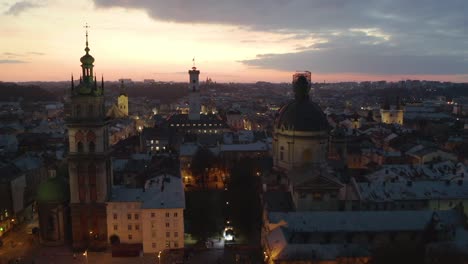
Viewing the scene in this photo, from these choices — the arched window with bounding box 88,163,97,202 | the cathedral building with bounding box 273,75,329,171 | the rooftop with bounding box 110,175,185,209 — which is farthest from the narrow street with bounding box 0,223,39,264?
the cathedral building with bounding box 273,75,329,171

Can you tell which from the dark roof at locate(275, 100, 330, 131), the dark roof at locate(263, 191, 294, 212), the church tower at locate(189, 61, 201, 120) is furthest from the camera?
the church tower at locate(189, 61, 201, 120)

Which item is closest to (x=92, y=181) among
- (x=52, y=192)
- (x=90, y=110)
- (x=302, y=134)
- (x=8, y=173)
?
(x=52, y=192)

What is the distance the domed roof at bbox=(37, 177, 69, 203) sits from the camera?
164ft

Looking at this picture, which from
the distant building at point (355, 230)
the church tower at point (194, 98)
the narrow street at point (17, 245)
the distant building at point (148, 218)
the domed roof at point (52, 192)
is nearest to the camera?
the distant building at point (355, 230)

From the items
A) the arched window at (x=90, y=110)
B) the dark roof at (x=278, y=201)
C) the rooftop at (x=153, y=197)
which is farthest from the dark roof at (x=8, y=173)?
the dark roof at (x=278, y=201)

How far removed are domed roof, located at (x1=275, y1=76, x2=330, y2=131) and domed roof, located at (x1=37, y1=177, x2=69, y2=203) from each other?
3109 cm

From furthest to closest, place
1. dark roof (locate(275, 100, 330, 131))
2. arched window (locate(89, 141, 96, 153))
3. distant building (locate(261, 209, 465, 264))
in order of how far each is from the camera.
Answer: dark roof (locate(275, 100, 330, 131)) → arched window (locate(89, 141, 96, 153)) → distant building (locate(261, 209, 465, 264))

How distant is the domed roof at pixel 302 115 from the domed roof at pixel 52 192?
31094 millimetres

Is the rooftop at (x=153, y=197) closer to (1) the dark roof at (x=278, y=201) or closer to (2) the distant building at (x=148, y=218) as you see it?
(2) the distant building at (x=148, y=218)

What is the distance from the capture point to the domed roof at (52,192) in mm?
50125

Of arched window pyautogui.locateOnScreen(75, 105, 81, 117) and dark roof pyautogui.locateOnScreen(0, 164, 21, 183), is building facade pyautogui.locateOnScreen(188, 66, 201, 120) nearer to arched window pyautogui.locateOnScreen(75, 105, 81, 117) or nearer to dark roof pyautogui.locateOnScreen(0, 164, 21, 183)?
dark roof pyautogui.locateOnScreen(0, 164, 21, 183)

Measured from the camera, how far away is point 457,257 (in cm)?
3778

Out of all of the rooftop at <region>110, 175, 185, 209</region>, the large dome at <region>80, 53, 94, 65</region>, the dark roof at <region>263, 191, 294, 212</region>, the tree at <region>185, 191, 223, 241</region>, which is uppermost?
the large dome at <region>80, 53, 94, 65</region>

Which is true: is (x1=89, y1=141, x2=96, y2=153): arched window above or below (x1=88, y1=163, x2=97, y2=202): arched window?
above
